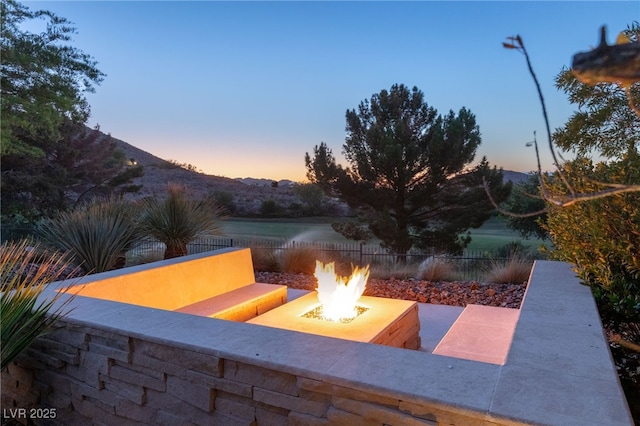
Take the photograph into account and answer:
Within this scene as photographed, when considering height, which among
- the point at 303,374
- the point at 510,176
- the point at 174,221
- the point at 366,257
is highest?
the point at 510,176

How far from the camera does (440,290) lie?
6703 mm

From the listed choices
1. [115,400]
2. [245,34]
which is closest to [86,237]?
[115,400]

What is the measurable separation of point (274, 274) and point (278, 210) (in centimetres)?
1877

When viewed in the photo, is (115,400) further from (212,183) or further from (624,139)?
(212,183)

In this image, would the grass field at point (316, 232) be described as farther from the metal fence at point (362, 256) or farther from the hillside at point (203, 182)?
the hillside at point (203, 182)

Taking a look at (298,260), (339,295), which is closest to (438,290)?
(298,260)

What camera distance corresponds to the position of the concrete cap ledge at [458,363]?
1.35 metres

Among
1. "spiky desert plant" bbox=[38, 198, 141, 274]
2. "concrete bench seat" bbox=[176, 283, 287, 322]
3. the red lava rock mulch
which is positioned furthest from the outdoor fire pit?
"spiky desert plant" bbox=[38, 198, 141, 274]

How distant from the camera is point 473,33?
6.52 m

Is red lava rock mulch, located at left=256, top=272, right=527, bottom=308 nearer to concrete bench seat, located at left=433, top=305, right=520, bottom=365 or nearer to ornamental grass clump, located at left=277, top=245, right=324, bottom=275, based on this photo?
ornamental grass clump, located at left=277, top=245, right=324, bottom=275

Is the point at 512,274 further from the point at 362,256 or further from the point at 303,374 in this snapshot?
the point at 303,374

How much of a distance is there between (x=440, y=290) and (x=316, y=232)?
1269 cm

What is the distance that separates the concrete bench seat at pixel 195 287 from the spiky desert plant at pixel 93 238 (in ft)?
5.20

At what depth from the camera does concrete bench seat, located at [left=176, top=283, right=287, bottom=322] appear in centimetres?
410
